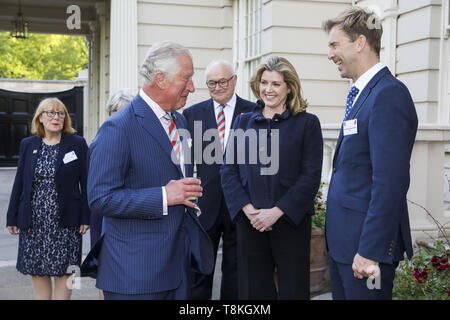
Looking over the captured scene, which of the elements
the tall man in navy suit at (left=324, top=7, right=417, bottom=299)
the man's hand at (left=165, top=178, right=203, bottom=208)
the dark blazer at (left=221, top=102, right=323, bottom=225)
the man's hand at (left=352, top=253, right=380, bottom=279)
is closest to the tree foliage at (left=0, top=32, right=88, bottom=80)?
the dark blazer at (left=221, top=102, right=323, bottom=225)

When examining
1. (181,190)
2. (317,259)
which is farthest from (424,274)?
(181,190)

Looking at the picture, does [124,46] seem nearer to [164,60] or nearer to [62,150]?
[62,150]

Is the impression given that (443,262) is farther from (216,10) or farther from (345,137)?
(216,10)

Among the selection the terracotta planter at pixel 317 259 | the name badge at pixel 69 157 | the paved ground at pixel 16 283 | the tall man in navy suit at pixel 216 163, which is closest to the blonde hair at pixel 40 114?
the name badge at pixel 69 157

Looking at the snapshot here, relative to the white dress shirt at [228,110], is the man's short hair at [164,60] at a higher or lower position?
higher

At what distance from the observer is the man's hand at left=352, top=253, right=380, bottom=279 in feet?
7.82

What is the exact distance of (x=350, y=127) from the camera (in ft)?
8.40

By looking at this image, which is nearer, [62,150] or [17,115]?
[62,150]

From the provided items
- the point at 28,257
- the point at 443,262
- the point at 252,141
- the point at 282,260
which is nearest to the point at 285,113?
the point at 252,141

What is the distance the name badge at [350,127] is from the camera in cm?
253

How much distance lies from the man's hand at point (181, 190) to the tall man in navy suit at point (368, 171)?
760 millimetres

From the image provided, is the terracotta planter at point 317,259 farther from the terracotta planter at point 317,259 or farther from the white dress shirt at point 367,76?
the white dress shirt at point 367,76

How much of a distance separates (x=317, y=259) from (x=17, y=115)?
17.3 metres

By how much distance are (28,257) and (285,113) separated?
250cm
